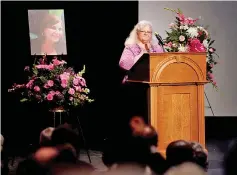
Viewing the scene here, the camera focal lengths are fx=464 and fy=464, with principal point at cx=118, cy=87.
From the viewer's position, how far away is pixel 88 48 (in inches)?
247

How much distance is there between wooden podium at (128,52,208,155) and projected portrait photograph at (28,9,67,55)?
2533 mm

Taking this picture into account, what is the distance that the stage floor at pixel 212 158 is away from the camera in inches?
154

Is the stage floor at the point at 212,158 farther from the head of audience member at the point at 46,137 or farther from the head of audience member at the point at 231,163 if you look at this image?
the head of audience member at the point at 231,163

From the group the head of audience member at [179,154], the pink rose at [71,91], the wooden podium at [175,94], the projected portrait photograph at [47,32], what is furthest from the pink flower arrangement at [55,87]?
the head of audience member at [179,154]

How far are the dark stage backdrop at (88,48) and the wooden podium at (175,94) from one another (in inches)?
88.7

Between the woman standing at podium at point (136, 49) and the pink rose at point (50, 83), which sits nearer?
the pink rose at point (50, 83)

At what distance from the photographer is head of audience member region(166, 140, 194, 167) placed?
238 cm

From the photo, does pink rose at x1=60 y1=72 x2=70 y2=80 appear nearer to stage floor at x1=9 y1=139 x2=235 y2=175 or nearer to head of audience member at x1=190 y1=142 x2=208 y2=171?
stage floor at x1=9 y1=139 x2=235 y2=175

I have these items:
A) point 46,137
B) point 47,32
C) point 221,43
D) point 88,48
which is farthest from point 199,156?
point 221,43

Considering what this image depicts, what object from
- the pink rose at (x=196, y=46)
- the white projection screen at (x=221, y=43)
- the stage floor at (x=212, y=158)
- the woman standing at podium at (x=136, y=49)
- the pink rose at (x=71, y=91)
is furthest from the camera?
the white projection screen at (x=221, y=43)

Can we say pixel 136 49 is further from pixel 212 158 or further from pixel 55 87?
pixel 212 158

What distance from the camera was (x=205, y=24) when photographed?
6.91 m

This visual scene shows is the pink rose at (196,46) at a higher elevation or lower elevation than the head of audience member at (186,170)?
higher

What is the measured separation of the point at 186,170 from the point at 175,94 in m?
1.68
